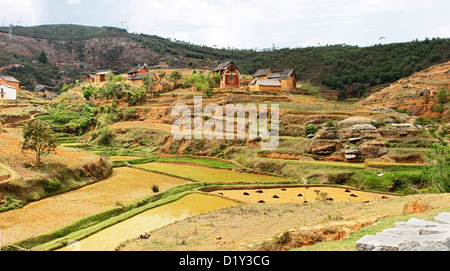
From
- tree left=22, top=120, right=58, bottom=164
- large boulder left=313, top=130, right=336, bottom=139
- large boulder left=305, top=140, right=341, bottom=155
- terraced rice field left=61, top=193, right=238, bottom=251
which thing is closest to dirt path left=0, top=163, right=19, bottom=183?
tree left=22, top=120, right=58, bottom=164

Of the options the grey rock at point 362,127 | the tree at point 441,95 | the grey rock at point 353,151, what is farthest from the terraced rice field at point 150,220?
the tree at point 441,95

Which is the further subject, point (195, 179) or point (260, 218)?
point (195, 179)

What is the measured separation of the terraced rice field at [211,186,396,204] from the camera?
67.4ft

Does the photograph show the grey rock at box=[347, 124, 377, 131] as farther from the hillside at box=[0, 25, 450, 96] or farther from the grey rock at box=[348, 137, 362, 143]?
the hillside at box=[0, 25, 450, 96]

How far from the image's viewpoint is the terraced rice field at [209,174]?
26547 mm

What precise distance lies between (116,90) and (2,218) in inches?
1586

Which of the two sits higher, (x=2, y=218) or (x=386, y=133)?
(x=386, y=133)

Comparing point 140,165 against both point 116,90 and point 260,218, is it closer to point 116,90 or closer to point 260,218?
point 260,218

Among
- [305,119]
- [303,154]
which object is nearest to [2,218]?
[303,154]

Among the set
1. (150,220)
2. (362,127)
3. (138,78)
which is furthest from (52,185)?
(138,78)

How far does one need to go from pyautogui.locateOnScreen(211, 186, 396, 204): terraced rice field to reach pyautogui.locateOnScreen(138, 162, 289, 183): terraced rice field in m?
2.67

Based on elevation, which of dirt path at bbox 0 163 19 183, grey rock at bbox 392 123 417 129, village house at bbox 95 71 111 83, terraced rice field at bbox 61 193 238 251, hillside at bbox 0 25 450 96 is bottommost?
terraced rice field at bbox 61 193 238 251

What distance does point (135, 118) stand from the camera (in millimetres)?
49094

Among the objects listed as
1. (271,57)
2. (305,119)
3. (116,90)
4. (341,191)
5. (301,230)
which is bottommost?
(341,191)
